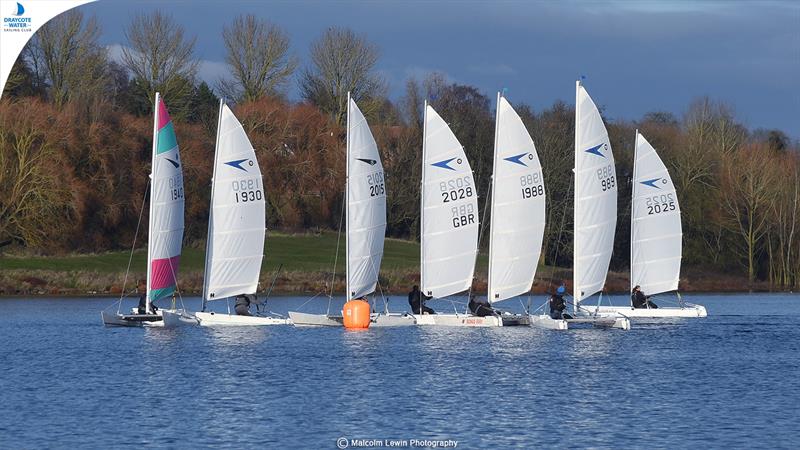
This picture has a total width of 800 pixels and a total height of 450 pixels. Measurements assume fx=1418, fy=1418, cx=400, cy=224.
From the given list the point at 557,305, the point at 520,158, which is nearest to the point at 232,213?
the point at 520,158

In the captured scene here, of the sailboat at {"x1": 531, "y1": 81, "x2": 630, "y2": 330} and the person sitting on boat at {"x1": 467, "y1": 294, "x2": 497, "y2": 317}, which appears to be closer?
the person sitting on boat at {"x1": 467, "y1": 294, "x2": 497, "y2": 317}

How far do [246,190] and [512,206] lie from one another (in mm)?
8896

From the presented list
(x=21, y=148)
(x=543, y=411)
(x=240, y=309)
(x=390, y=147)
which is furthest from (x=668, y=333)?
(x=390, y=147)

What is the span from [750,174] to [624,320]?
44.3 meters

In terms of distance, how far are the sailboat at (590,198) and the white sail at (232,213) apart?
1093 cm

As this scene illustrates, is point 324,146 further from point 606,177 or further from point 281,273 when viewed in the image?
point 606,177

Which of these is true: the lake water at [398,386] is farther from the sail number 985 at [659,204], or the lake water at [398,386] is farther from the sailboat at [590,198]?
the sail number 985 at [659,204]

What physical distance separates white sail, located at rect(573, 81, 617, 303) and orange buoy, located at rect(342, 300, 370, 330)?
24.6ft

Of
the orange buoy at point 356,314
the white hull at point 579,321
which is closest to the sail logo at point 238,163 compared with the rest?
the orange buoy at point 356,314

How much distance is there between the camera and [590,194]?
4888cm

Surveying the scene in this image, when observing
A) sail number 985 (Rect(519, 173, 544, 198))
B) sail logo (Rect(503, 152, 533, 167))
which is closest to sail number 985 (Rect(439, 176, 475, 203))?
sail logo (Rect(503, 152, 533, 167))

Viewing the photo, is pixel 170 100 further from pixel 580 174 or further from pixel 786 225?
pixel 580 174

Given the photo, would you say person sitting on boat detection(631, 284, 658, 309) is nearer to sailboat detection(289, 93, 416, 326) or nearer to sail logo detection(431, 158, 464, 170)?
sail logo detection(431, 158, 464, 170)

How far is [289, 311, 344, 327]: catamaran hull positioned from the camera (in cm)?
4594
